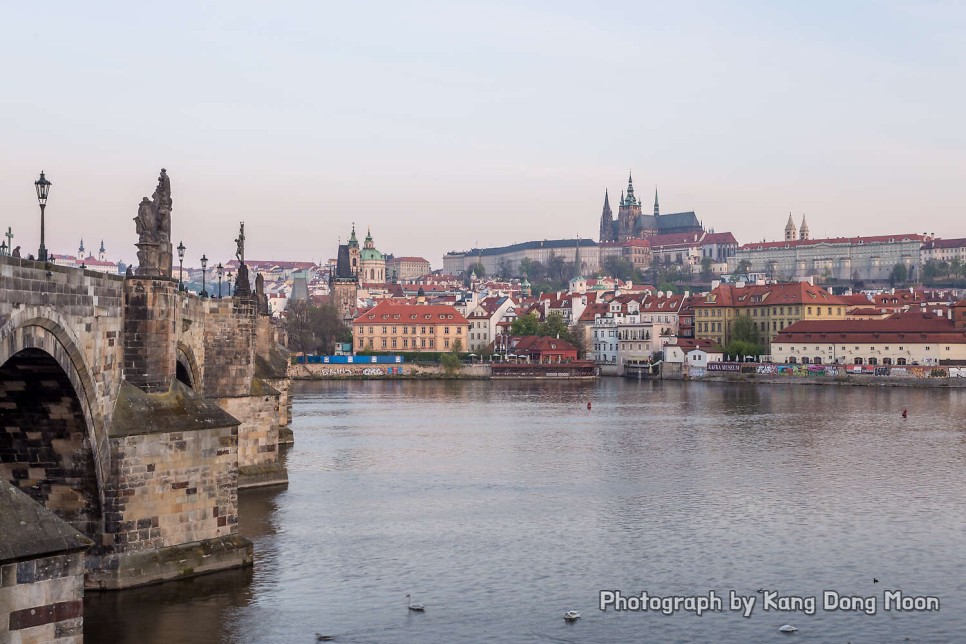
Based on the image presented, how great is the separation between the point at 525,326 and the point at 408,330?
1390cm

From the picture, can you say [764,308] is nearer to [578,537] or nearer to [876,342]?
[876,342]

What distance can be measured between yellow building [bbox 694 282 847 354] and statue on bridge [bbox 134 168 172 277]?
115 m

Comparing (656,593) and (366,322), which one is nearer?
(656,593)

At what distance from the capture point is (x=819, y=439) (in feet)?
189

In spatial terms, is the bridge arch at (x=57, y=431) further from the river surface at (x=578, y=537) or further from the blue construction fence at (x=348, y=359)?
the blue construction fence at (x=348, y=359)

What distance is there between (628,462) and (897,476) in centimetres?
1014

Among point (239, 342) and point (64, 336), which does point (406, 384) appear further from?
point (64, 336)

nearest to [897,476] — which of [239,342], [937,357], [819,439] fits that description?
[819,439]

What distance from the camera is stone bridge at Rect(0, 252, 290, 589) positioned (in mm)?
19734

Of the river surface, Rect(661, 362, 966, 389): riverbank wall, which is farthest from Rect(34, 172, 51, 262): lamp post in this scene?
Rect(661, 362, 966, 389): riverbank wall

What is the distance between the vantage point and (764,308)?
5448 inches

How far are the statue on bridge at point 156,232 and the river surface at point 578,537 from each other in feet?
20.4

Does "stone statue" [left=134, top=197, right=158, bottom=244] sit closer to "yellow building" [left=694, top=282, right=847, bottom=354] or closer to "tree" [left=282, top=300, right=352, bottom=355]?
"yellow building" [left=694, top=282, right=847, bottom=354]

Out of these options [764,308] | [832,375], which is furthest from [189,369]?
[764,308]
